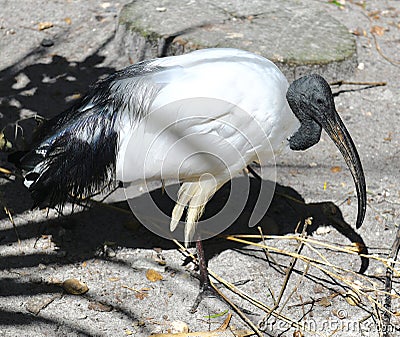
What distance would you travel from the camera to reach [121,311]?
325 centimetres

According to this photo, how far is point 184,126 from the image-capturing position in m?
3.10

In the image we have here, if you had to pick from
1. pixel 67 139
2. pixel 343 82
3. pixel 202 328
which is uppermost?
pixel 67 139

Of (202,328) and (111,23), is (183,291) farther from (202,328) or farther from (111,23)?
(111,23)

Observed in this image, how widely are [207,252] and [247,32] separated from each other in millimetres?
1877

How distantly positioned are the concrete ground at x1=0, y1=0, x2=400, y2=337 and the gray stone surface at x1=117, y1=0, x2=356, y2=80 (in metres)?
0.33

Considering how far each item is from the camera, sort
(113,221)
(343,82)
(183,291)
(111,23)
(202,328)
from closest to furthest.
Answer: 1. (202,328)
2. (183,291)
3. (113,221)
4. (343,82)
5. (111,23)

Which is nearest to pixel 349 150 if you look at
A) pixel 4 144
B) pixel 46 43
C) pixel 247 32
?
pixel 247 32

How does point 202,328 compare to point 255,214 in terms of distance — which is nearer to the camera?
point 202,328

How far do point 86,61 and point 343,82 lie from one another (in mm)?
1919

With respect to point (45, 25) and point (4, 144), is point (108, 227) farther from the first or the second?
point (45, 25)

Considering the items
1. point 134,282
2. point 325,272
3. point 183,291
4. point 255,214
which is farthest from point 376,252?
point 134,282

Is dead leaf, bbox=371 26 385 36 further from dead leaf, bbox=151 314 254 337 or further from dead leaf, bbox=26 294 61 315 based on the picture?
dead leaf, bbox=26 294 61 315

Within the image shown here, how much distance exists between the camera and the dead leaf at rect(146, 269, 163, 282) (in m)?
3.46

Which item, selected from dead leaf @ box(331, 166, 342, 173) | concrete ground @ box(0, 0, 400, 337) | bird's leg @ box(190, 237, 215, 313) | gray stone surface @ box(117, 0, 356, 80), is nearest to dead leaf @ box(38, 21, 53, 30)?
concrete ground @ box(0, 0, 400, 337)
